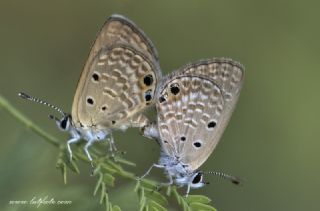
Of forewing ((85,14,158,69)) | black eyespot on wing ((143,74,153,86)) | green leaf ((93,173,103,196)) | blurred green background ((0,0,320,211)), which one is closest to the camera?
green leaf ((93,173,103,196))

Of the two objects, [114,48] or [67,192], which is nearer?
[67,192]

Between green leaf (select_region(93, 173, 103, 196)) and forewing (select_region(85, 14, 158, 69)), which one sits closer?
green leaf (select_region(93, 173, 103, 196))

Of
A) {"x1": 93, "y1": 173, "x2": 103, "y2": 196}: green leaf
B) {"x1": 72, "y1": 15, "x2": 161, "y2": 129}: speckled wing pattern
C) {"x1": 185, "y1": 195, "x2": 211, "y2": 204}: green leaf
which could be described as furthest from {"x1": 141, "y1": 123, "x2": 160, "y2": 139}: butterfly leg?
{"x1": 93, "y1": 173, "x2": 103, "y2": 196}: green leaf

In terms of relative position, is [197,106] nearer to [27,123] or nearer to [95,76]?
[95,76]

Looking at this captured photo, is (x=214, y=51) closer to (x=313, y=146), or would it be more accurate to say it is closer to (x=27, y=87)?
(x=313, y=146)

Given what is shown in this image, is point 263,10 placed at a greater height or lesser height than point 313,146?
greater

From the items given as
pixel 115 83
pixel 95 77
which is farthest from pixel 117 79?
pixel 95 77

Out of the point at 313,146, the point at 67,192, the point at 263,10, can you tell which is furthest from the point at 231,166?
the point at 67,192

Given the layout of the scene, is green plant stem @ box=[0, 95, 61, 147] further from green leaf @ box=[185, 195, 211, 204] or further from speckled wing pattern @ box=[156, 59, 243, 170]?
speckled wing pattern @ box=[156, 59, 243, 170]
